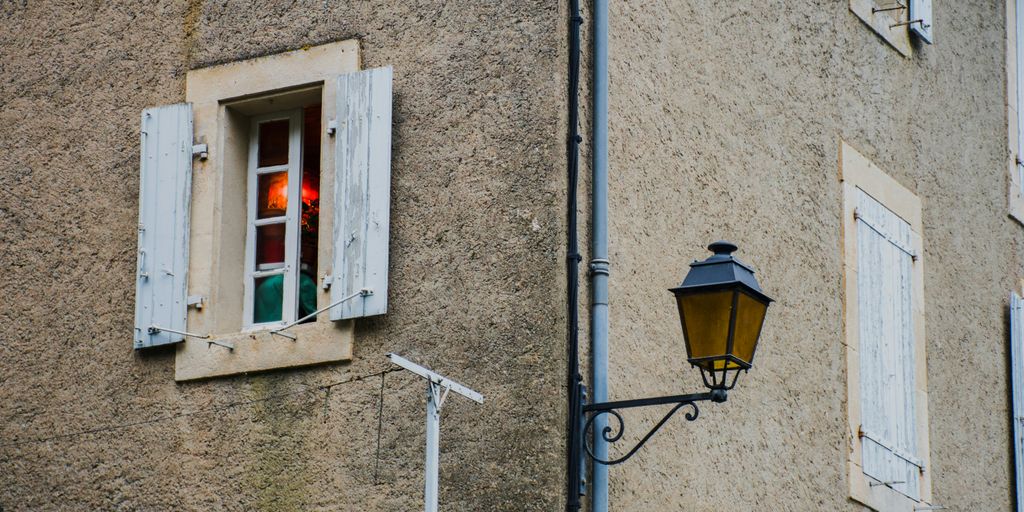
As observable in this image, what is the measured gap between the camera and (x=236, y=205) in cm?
780

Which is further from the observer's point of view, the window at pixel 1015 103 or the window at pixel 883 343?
the window at pixel 1015 103

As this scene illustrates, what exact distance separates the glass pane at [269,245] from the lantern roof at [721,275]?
2.02 metres

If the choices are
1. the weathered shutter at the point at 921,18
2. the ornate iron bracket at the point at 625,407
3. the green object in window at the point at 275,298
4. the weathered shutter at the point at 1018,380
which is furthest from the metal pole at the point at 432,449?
the weathered shutter at the point at 1018,380

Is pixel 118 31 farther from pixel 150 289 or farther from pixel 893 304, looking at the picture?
pixel 893 304

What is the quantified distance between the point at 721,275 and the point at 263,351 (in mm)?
2026

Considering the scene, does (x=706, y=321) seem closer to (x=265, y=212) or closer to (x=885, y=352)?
(x=265, y=212)

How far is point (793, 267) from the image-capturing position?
8.49 metres

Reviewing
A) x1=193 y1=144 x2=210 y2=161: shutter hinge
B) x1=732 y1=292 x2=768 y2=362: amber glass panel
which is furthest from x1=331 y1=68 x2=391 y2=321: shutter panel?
x1=732 y1=292 x2=768 y2=362: amber glass panel

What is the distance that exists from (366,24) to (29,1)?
6.37ft

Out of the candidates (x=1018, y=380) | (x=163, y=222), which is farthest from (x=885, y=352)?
(x=163, y=222)

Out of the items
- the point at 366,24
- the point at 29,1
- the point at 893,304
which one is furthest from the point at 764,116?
the point at 29,1

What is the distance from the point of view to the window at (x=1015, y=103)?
1073cm

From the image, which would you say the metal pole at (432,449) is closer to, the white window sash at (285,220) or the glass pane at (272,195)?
the white window sash at (285,220)

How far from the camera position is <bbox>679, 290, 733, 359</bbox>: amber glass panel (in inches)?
256
